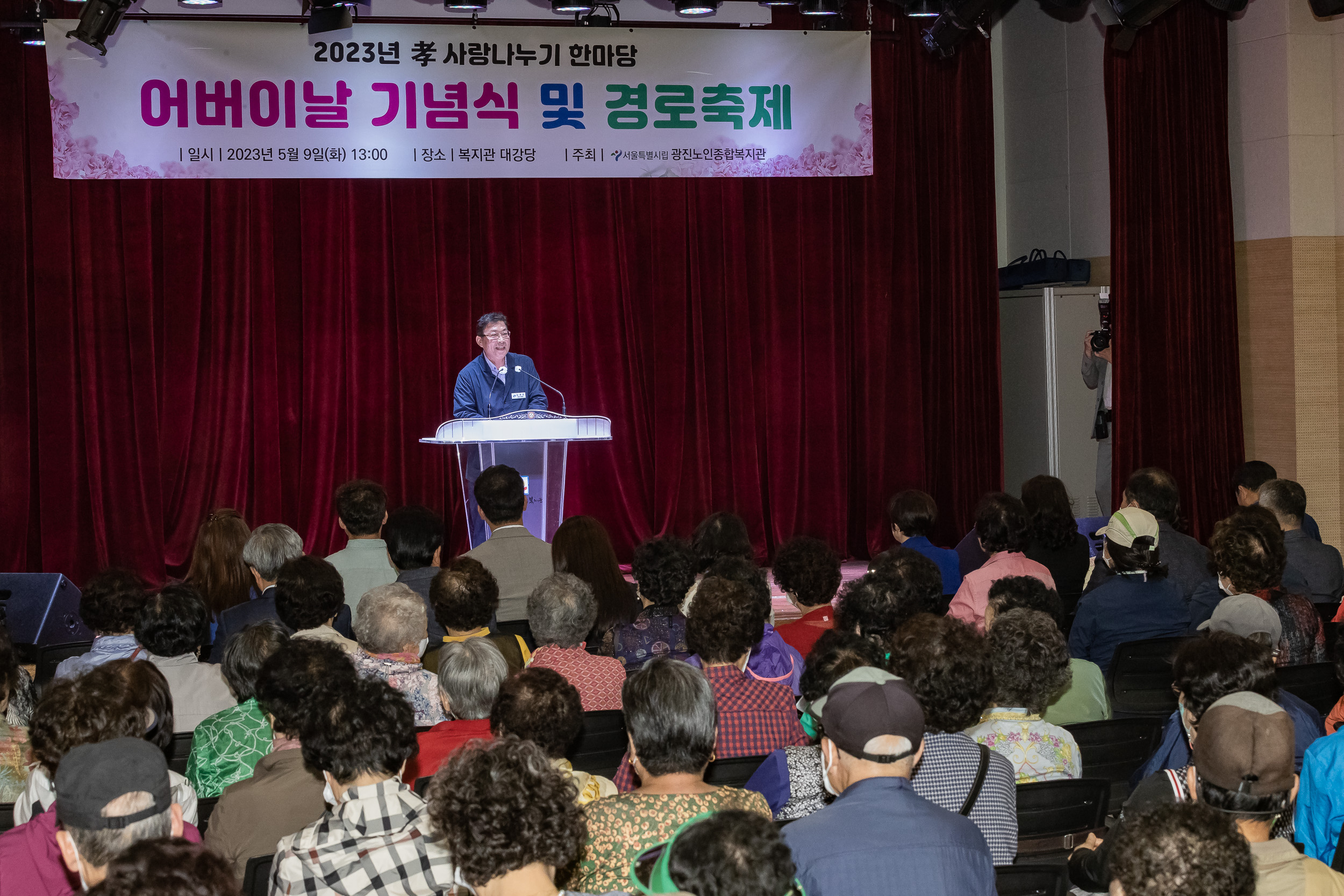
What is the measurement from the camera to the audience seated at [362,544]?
181 inches

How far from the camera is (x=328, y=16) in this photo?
693 centimetres

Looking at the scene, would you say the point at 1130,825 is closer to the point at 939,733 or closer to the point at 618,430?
the point at 939,733

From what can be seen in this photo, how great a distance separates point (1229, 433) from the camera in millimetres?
8070

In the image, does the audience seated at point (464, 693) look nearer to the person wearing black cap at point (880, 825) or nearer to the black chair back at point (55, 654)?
the person wearing black cap at point (880, 825)

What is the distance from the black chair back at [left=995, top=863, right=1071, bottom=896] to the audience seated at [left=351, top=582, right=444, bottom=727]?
157 cm

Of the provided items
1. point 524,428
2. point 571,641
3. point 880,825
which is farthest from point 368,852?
point 524,428

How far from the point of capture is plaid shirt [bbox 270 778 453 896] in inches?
79.7

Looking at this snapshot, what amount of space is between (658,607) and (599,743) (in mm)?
670

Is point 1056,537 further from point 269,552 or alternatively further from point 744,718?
point 269,552

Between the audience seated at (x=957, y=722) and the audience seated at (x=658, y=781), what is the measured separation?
1.09ft

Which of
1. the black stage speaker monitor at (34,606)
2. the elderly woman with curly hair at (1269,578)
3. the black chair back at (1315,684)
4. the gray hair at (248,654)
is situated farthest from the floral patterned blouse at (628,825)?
the black stage speaker monitor at (34,606)

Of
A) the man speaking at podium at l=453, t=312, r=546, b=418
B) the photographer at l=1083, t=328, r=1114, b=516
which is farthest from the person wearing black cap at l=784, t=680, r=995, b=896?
the photographer at l=1083, t=328, r=1114, b=516

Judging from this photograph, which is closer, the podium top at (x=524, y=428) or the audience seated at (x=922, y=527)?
the audience seated at (x=922, y=527)

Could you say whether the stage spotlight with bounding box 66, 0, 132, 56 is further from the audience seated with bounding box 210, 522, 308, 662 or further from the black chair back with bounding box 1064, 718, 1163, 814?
the black chair back with bounding box 1064, 718, 1163, 814
